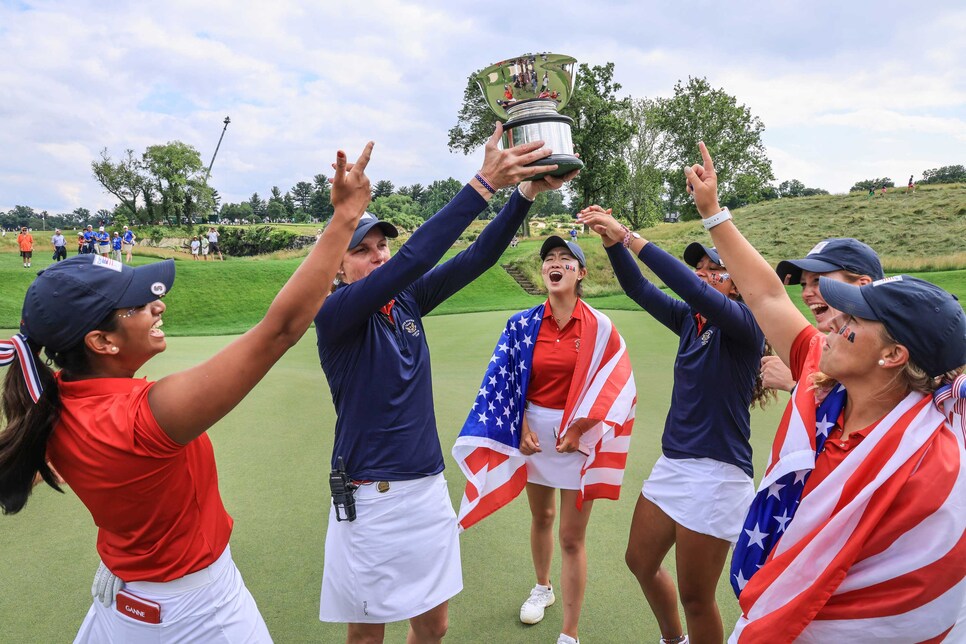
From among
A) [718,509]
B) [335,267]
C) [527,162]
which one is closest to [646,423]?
[718,509]

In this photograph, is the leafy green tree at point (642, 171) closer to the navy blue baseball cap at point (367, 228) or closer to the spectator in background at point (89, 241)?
the spectator in background at point (89, 241)

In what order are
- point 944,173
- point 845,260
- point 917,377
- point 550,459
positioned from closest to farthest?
point 917,377 → point 845,260 → point 550,459 → point 944,173

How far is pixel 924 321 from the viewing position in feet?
5.63

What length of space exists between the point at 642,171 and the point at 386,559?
139 ft

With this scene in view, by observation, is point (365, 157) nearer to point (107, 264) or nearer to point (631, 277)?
point (107, 264)

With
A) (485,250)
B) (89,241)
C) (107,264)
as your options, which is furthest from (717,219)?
(89,241)

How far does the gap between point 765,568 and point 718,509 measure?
1.20 m

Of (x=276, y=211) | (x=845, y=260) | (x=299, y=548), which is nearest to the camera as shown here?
(x=845, y=260)

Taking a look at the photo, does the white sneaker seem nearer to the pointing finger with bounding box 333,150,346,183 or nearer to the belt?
the belt

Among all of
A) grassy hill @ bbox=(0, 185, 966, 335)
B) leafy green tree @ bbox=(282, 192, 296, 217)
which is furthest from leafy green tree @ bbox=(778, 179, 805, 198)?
leafy green tree @ bbox=(282, 192, 296, 217)

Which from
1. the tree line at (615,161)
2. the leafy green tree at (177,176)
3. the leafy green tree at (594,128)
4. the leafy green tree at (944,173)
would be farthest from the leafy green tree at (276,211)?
the leafy green tree at (944,173)

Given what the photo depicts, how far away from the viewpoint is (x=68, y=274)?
1.71 metres

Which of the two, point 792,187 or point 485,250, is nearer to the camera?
point 485,250

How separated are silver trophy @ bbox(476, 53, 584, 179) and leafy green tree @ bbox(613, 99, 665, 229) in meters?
38.9
